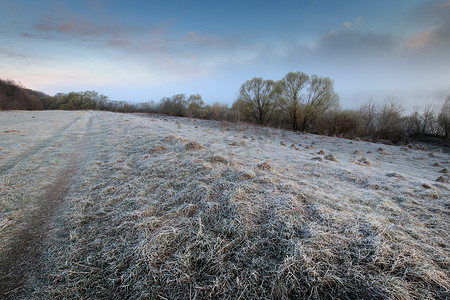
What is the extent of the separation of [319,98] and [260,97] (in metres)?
6.99

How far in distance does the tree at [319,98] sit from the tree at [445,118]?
25.1ft

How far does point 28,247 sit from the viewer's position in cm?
186

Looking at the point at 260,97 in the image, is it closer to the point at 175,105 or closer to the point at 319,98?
the point at 319,98

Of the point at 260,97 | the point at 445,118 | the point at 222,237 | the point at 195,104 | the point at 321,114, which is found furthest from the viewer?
the point at 195,104

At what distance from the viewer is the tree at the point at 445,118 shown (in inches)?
545

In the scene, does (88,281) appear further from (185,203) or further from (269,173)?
(269,173)

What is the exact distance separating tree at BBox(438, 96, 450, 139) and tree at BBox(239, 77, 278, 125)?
14.3 m

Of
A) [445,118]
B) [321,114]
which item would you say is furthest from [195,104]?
[445,118]

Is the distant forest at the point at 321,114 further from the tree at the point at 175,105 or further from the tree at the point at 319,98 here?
the tree at the point at 175,105

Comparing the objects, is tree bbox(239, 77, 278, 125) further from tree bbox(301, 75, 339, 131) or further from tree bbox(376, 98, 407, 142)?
tree bbox(376, 98, 407, 142)

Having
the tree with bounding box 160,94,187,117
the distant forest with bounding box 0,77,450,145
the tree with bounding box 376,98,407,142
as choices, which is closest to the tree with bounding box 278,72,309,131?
the distant forest with bounding box 0,77,450,145

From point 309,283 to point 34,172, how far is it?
5.60 meters

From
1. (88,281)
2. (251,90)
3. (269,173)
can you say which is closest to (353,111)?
(251,90)

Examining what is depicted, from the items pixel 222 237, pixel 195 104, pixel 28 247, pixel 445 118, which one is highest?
pixel 195 104
